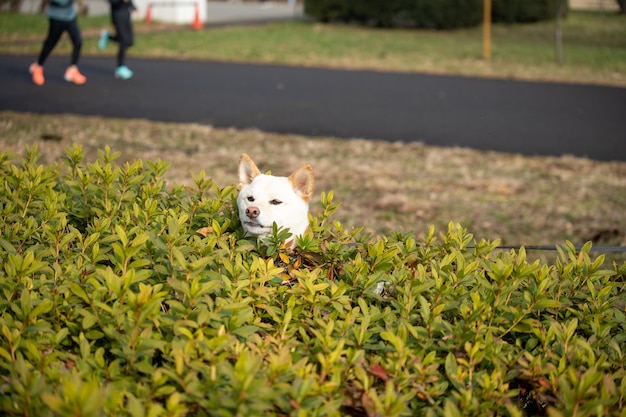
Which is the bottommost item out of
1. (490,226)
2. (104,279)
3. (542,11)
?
(542,11)

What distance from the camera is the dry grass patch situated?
6.82 m

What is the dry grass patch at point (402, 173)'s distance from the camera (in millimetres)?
6820

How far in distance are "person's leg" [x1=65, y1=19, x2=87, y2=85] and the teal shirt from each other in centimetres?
10

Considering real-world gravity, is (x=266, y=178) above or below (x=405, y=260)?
above

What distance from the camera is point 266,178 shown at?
130 inches

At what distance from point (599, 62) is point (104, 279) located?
1920 centimetres

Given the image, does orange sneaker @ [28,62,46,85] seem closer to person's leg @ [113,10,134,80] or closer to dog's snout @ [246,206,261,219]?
person's leg @ [113,10,134,80]

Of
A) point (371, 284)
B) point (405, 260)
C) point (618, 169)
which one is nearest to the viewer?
point (371, 284)

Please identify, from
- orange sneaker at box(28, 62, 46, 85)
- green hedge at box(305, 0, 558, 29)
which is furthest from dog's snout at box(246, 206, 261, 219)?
green hedge at box(305, 0, 558, 29)

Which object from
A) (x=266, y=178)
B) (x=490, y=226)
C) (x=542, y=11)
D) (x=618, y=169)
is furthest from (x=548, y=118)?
(x=542, y=11)

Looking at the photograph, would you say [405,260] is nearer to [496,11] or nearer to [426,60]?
[426,60]

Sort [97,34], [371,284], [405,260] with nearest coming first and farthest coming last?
1. [371,284]
2. [405,260]
3. [97,34]

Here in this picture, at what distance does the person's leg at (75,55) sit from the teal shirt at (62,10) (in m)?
0.10

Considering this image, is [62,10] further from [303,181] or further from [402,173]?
[303,181]
